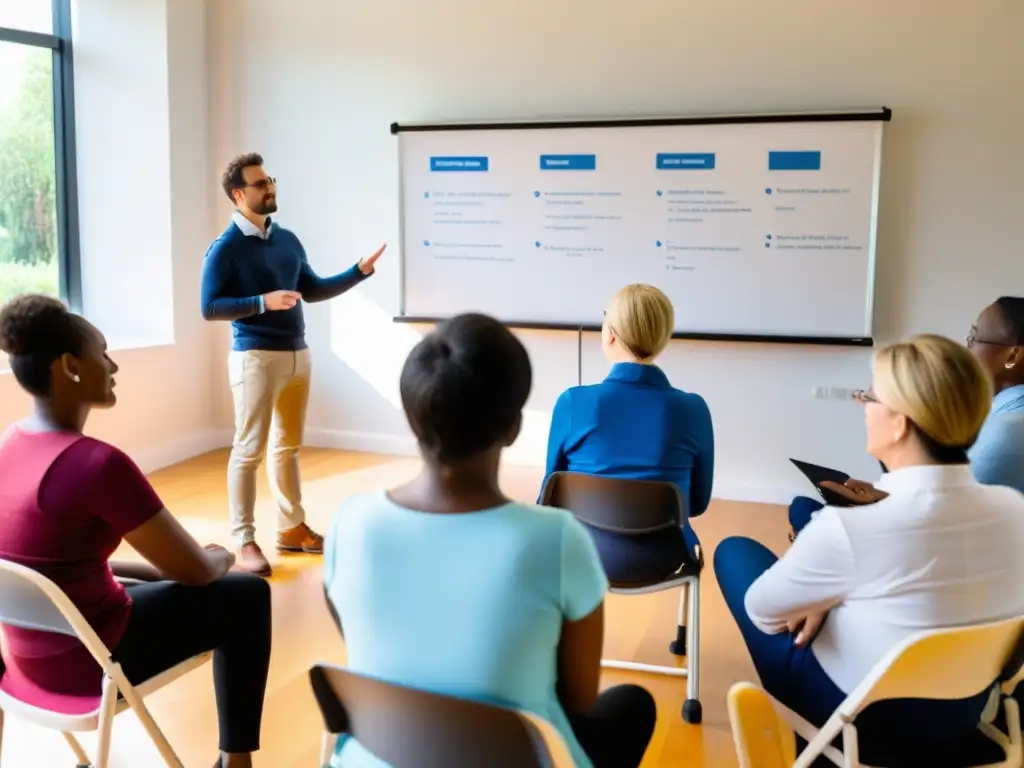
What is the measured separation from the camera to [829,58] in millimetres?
4445

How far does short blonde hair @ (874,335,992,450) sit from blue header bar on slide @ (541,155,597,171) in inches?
137

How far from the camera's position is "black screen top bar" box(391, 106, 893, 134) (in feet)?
14.3

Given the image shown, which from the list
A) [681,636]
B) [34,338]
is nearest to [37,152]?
[34,338]

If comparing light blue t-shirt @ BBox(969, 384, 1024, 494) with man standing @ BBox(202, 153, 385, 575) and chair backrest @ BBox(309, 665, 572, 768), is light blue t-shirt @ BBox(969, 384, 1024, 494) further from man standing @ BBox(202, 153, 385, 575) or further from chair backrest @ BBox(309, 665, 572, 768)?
man standing @ BBox(202, 153, 385, 575)

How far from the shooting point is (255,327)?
359 cm

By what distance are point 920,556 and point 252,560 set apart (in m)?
2.77

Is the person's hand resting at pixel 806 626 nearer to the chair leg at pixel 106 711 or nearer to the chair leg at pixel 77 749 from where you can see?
the chair leg at pixel 106 711

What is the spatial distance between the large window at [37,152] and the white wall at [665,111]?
0.85m

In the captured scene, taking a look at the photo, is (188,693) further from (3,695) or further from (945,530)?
(945,530)

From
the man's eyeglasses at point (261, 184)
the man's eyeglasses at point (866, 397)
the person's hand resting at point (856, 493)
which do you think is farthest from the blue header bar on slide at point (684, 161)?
the man's eyeglasses at point (866, 397)

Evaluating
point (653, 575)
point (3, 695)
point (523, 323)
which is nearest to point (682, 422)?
point (653, 575)

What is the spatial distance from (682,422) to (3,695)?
5.39 feet

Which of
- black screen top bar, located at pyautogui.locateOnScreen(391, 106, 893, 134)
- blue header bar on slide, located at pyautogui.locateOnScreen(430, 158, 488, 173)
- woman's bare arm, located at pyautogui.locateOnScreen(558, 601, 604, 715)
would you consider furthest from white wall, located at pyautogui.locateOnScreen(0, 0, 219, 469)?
woman's bare arm, located at pyautogui.locateOnScreen(558, 601, 604, 715)

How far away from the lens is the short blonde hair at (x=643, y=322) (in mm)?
2461
